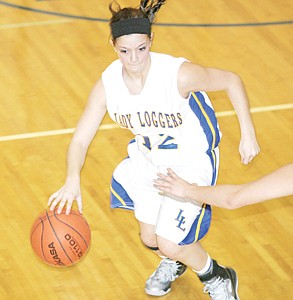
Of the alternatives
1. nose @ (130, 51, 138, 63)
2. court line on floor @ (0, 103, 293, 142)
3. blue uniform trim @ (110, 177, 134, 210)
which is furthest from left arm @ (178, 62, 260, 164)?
court line on floor @ (0, 103, 293, 142)

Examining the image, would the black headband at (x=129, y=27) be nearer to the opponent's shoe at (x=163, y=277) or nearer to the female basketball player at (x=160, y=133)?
the female basketball player at (x=160, y=133)

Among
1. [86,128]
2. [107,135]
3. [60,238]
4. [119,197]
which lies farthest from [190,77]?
[107,135]

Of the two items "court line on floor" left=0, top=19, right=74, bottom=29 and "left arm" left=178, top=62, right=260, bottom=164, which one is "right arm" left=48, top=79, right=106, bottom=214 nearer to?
"left arm" left=178, top=62, right=260, bottom=164

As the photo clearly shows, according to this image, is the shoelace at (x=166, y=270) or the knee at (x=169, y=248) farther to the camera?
the shoelace at (x=166, y=270)

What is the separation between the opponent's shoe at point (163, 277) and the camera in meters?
6.27

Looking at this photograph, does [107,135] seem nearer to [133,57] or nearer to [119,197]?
[119,197]

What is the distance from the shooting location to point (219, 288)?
6078 millimetres

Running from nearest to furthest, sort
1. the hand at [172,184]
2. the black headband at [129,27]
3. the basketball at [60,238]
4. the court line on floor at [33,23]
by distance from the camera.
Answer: the hand at [172,184] < the black headband at [129,27] < the basketball at [60,238] < the court line on floor at [33,23]

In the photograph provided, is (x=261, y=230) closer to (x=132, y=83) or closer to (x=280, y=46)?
(x=132, y=83)

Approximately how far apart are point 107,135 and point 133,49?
2510mm

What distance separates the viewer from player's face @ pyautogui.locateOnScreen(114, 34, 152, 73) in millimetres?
5352

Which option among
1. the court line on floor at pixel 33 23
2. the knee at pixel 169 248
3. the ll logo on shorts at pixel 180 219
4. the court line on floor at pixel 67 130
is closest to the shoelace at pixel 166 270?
the knee at pixel 169 248

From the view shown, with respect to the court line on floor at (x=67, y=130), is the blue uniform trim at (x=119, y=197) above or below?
above

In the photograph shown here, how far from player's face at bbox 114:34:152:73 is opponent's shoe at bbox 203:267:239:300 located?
1472 millimetres
